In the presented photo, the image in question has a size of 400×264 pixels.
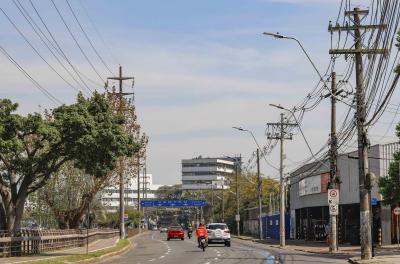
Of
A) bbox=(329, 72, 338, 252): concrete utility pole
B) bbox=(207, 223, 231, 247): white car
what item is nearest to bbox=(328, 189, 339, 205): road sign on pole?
bbox=(329, 72, 338, 252): concrete utility pole

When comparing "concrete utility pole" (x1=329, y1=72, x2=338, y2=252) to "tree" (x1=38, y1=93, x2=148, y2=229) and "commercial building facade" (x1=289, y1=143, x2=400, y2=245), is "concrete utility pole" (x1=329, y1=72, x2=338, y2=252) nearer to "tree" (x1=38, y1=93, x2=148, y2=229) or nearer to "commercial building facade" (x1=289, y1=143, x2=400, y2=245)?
"commercial building facade" (x1=289, y1=143, x2=400, y2=245)

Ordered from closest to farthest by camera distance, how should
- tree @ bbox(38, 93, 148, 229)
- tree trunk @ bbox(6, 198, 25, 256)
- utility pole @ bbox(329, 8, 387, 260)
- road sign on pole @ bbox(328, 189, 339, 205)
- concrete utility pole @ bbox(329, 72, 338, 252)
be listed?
utility pole @ bbox(329, 8, 387, 260) < tree trunk @ bbox(6, 198, 25, 256) < road sign on pole @ bbox(328, 189, 339, 205) < concrete utility pole @ bbox(329, 72, 338, 252) < tree @ bbox(38, 93, 148, 229)

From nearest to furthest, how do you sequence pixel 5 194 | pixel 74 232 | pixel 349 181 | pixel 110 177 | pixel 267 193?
pixel 5 194, pixel 74 232, pixel 349 181, pixel 110 177, pixel 267 193

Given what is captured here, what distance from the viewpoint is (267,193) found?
12356 centimetres

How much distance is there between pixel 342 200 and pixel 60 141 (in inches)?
1083

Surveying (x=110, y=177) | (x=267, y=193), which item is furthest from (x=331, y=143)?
(x=267, y=193)

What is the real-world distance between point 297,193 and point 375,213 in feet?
56.6

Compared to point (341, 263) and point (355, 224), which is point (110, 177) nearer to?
point (355, 224)

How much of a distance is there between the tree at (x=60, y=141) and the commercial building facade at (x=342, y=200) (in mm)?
14634

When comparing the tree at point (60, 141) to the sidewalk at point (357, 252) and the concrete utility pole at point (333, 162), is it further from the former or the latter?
the sidewalk at point (357, 252)

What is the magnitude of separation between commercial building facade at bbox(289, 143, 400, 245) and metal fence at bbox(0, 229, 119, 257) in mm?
18206

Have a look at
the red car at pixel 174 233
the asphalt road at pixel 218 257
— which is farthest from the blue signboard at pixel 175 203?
the asphalt road at pixel 218 257

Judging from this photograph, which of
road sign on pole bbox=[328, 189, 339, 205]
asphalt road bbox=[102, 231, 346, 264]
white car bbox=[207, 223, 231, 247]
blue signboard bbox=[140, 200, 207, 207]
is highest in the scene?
blue signboard bbox=[140, 200, 207, 207]

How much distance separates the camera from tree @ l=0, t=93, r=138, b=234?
108 feet
